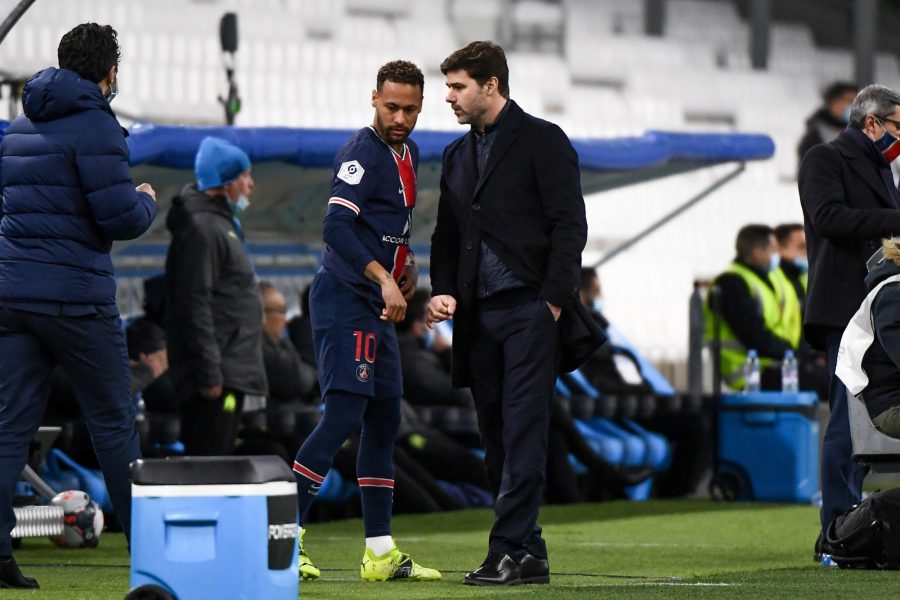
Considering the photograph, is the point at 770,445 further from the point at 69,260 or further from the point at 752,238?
the point at 69,260

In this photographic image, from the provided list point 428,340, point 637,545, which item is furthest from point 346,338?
point 428,340

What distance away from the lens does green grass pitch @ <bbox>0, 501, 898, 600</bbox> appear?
5.34 meters

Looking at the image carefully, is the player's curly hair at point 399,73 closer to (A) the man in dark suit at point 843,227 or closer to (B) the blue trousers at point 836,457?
(A) the man in dark suit at point 843,227

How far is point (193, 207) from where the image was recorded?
299 inches

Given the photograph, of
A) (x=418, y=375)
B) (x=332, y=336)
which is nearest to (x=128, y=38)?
(x=418, y=375)

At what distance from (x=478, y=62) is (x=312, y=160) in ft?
11.4

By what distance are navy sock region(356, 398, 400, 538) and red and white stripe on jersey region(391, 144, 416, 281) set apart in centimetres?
42

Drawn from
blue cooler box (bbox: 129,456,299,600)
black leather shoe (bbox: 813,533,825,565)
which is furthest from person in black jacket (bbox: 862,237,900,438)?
blue cooler box (bbox: 129,456,299,600)

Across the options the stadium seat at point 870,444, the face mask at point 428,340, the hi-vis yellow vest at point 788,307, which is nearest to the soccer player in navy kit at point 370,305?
the stadium seat at point 870,444

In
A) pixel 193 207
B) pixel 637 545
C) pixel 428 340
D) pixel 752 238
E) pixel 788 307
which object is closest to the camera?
pixel 193 207

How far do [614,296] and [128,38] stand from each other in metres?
6.08

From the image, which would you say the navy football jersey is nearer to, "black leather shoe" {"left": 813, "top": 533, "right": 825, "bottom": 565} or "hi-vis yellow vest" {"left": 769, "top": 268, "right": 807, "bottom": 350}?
"black leather shoe" {"left": 813, "top": 533, "right": 825, "bottom": 565}

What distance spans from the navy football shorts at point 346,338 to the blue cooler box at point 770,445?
537 centimetres

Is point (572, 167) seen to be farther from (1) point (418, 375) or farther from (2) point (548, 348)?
(1) point (418, 375)
